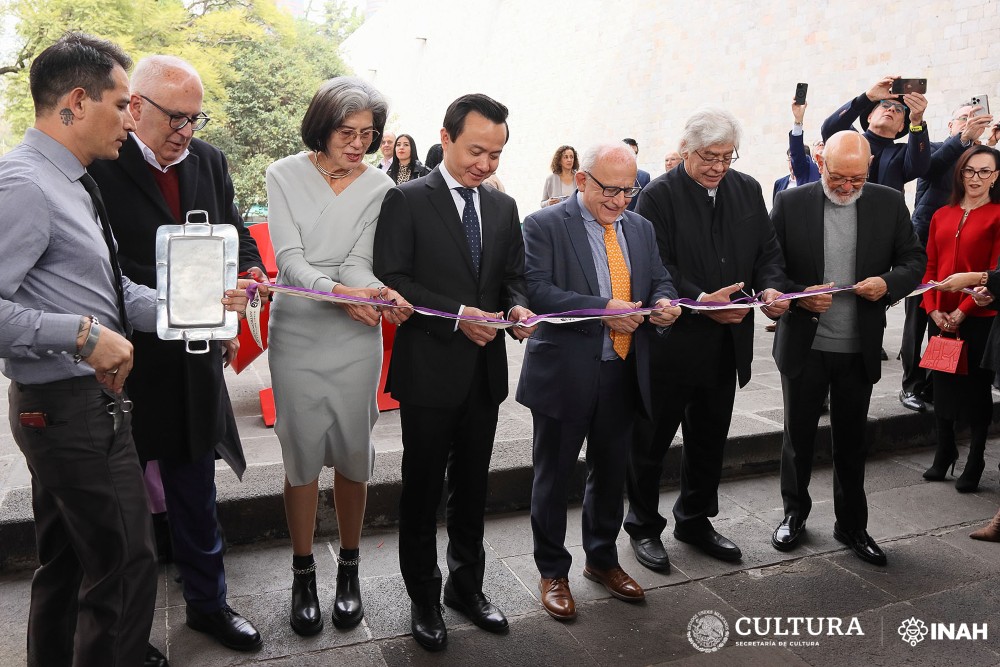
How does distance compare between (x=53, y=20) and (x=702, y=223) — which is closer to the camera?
(x=702, y=223)

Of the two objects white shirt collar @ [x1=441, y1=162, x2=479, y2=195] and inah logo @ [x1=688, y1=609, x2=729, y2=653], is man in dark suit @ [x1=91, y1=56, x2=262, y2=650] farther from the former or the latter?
inah logo @ [x1=688, y1=609, x2=729, y2=653]

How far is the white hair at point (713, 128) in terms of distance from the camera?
131 inches

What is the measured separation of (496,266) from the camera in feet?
9.74

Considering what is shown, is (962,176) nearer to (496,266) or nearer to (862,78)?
(496,266)

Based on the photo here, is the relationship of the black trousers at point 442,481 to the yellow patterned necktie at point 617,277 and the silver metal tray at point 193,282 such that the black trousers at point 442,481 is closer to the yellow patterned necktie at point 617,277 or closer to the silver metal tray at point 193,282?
the yellow patterned necktie at point 617,277

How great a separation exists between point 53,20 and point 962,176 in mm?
22336

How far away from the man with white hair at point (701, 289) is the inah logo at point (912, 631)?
737 millimetres

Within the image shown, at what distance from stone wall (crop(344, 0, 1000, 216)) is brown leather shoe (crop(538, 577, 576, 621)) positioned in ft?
6.52

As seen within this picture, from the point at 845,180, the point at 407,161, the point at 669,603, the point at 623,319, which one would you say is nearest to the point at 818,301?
the point at 845,180

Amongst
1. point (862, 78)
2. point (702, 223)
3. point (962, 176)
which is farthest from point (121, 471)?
Answer: point (862, 78)

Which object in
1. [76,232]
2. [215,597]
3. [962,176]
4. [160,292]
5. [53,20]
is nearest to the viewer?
[76,232]

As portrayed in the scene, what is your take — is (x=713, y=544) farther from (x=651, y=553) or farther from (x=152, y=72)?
(x=152, y=72)

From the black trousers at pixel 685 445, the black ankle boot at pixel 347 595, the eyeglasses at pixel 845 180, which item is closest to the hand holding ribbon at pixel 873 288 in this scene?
the eyeglasses at pixel 845 180

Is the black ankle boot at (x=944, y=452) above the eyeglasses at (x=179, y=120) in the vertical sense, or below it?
below
